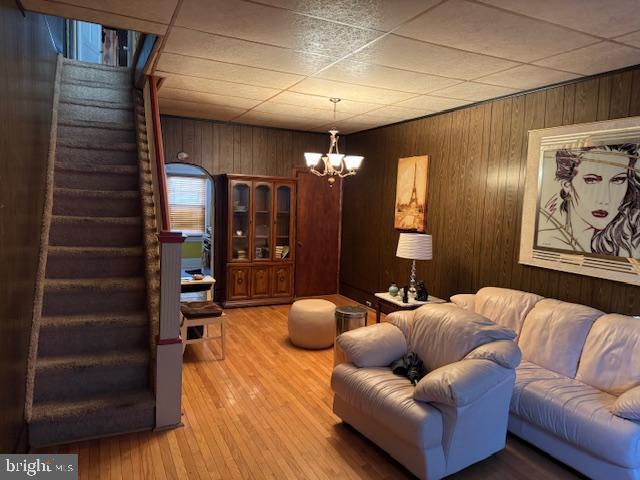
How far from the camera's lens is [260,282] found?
6.45 meters

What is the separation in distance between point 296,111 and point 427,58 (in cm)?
246

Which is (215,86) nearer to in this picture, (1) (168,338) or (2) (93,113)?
(2) (93,113)

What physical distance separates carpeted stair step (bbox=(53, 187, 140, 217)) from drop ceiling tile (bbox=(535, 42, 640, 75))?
141 inches

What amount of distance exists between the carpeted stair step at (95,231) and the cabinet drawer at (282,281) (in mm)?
2870

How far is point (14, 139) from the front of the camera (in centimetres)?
251

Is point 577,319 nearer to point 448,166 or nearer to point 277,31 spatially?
point 448,166

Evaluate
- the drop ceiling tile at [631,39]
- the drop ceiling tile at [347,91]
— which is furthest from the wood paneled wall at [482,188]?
the drop ceiling tile at [347,91]

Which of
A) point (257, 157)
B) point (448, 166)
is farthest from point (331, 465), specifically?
point (257, 157)

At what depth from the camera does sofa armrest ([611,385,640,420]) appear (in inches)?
94.0

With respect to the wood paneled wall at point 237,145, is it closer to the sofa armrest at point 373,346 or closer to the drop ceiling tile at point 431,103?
the drop ceiling tile at point 431,103

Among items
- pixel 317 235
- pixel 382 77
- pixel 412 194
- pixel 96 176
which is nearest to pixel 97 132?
pixel 96 176

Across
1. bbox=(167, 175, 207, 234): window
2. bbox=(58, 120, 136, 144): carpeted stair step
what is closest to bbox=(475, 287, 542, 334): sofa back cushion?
bbox=(58, 120, 136, 144): carpeted stair step

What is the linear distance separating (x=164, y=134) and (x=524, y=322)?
494 centimetres

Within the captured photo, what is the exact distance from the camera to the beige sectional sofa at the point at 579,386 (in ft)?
7.93
